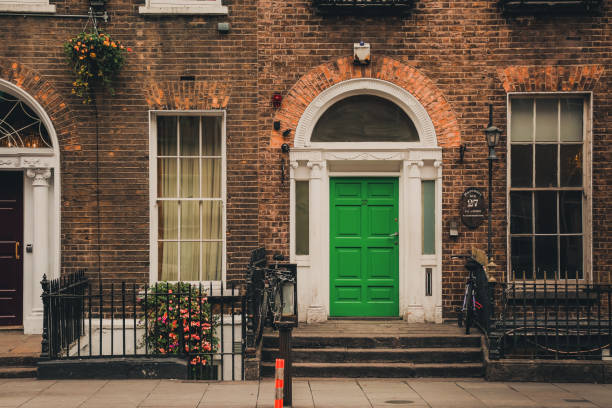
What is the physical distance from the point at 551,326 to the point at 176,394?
5033mm

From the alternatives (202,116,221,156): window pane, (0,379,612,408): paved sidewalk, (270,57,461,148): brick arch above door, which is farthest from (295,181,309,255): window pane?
(0,379,612,408): paved sidewalk

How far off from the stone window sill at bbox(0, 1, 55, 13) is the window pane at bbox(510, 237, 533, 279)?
7.68m

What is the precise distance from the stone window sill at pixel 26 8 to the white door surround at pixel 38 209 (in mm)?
1054

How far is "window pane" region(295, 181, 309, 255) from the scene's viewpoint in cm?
1001

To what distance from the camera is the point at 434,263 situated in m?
9.92

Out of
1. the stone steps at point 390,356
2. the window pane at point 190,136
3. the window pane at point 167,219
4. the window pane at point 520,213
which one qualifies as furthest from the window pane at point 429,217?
the window pane at point 167,219

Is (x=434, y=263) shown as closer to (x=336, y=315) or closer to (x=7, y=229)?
(x=336, y=315)

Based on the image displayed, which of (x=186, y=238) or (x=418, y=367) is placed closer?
(x=418, y=367)

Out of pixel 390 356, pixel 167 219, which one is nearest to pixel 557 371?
pixel 390 356

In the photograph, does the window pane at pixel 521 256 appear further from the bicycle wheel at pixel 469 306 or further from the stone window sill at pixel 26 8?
the stone window sill at pixel 26 8

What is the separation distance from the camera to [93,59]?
950 centimetres

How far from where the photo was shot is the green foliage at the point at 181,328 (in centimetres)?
858

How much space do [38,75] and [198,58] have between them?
235 centimetres

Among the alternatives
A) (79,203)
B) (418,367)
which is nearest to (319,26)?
(79,203)
